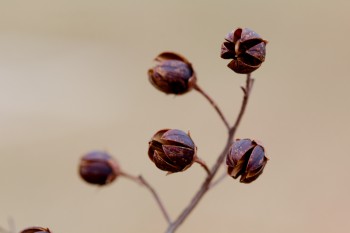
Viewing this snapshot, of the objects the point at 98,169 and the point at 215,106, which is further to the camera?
the point at 98,169

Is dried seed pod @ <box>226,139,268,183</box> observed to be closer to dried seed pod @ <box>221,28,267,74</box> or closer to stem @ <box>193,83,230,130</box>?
stem @ <box>193,83,230,130</box>

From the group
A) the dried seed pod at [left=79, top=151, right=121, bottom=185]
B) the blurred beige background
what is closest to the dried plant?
the dried seed pod at [left=79, top=151, right=121, bottom=185]

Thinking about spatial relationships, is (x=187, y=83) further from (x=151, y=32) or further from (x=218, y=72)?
(x=151, y=32)

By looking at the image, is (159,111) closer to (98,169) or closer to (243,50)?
(98,169)

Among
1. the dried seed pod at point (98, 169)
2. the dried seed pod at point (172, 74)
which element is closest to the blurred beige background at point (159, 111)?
the dried seed pod at point (98, 169)

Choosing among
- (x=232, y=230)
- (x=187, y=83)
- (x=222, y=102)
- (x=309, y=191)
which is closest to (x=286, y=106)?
(x=222, y=102)

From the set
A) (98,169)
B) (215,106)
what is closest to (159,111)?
(98,169)
